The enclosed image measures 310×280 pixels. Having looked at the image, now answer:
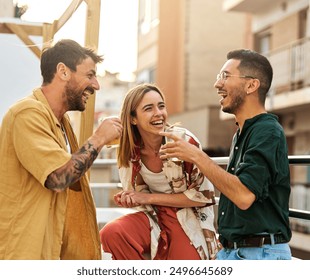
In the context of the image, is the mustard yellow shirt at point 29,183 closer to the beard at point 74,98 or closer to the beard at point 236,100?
the beard at point 74,98

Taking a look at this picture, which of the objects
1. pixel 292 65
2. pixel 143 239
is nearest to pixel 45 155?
pixel 143 239

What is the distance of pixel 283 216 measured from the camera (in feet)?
10.6

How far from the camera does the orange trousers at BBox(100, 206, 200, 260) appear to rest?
3914 millimetres

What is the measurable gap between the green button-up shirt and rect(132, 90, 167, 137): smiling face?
2.41 ft

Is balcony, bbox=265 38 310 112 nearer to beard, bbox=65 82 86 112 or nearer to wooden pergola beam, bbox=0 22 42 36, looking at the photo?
wooden pergola beam, bbox=0 22 42 36

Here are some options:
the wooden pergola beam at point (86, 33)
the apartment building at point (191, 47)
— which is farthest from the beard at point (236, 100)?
the apartment building at point (191, 47)

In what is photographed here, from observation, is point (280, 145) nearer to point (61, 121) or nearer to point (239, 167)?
point (239, 167)

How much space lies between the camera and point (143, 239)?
3.96 metres

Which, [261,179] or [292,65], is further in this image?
[292,65]

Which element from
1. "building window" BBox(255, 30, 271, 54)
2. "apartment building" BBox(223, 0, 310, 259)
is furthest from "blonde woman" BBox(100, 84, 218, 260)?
"building window" BBox(255, 30, 271, 54)

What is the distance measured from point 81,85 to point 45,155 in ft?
1.50

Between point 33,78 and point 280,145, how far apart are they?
5.15ft

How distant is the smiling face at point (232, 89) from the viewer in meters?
3.37

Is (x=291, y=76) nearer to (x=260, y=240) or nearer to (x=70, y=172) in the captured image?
(x=260, y=240)
